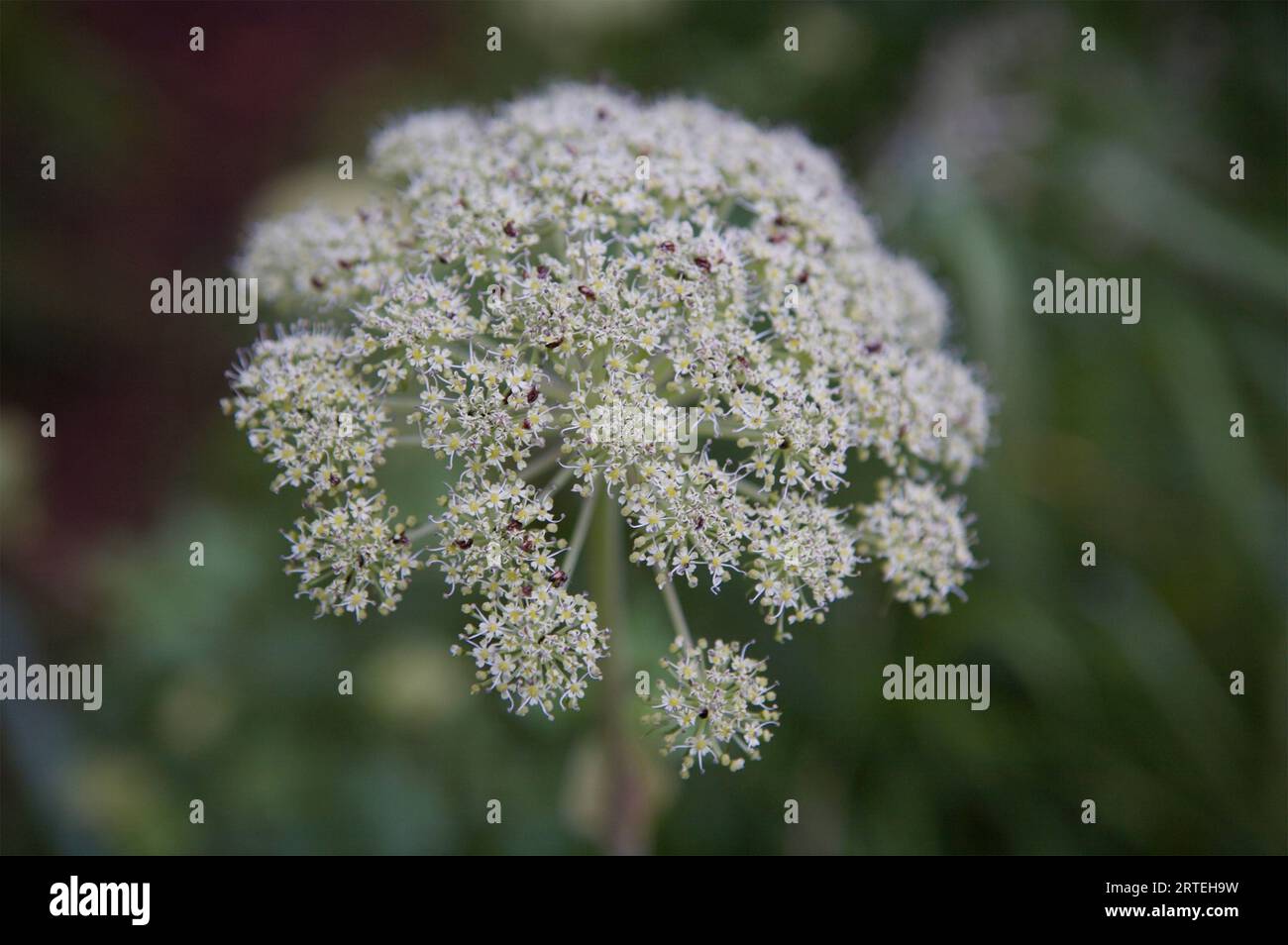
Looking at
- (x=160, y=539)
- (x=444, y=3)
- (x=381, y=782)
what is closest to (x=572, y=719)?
(x=381, y=782)

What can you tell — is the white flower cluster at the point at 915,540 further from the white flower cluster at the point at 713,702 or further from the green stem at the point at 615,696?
the green stem at the point at 615,696

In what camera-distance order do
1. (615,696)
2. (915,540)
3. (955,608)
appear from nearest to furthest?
(915,540), (615,696), (955,608)

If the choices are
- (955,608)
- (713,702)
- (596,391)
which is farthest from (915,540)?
(955,608)

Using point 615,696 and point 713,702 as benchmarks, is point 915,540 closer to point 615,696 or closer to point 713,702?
point 713,702

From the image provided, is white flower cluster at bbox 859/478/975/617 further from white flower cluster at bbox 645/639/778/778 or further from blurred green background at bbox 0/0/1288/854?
blurred green background at bbox 0/0/1288/854

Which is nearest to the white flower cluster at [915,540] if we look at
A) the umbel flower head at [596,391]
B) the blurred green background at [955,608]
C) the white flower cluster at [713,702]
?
the umbel flower head at [596,391]

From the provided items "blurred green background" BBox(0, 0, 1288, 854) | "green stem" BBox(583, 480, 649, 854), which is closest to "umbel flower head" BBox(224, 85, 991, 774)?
"green stem" BBox(583, 480, 649, 854)
